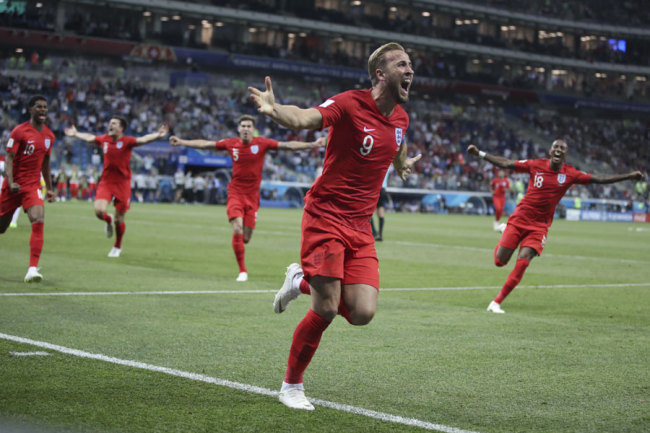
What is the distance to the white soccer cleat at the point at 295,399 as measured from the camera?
5293 millimetres

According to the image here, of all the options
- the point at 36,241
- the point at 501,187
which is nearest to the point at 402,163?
the point at 36,241

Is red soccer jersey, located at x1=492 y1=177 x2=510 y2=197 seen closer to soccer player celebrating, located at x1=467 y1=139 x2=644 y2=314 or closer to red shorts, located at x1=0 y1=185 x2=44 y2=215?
soccer player celebrating, located at x1=467 y1=139 x2=644 y2=314

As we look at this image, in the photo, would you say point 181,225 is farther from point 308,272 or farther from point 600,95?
point 600,95

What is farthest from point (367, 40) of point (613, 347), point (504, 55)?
point (613, 347)

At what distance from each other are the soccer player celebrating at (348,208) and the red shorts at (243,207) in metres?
7.59

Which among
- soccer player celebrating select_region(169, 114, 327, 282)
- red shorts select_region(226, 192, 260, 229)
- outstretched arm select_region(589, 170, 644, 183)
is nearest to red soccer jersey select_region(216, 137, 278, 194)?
soccer player celebrating select_region(169, 114, 327, 282)

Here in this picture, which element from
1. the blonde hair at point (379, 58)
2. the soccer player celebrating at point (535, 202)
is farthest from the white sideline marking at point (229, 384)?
the soccer player celebrating at point (535, 202)

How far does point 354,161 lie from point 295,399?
1.62 metres

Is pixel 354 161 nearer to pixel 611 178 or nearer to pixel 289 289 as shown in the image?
pixel 289 289

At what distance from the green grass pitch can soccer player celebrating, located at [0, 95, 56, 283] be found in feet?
2.16

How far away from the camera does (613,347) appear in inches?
321

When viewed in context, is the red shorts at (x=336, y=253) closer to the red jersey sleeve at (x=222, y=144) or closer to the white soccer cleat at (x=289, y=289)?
the white soccer cleat at (x=289, y=289)

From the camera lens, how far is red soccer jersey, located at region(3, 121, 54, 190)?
37.7 ft

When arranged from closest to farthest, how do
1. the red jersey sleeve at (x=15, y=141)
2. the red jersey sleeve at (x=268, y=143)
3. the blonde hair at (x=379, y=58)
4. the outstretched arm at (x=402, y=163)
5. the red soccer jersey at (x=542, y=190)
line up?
the blonde hair at (x=379, y=58) < the outstretched arm at (x=402, y=163) < the red soccer jersey at (x=542, y=190) < the red jersey sleeve at (x=15, y=141) < the red jersey sleeve at (x=268, y=143)
